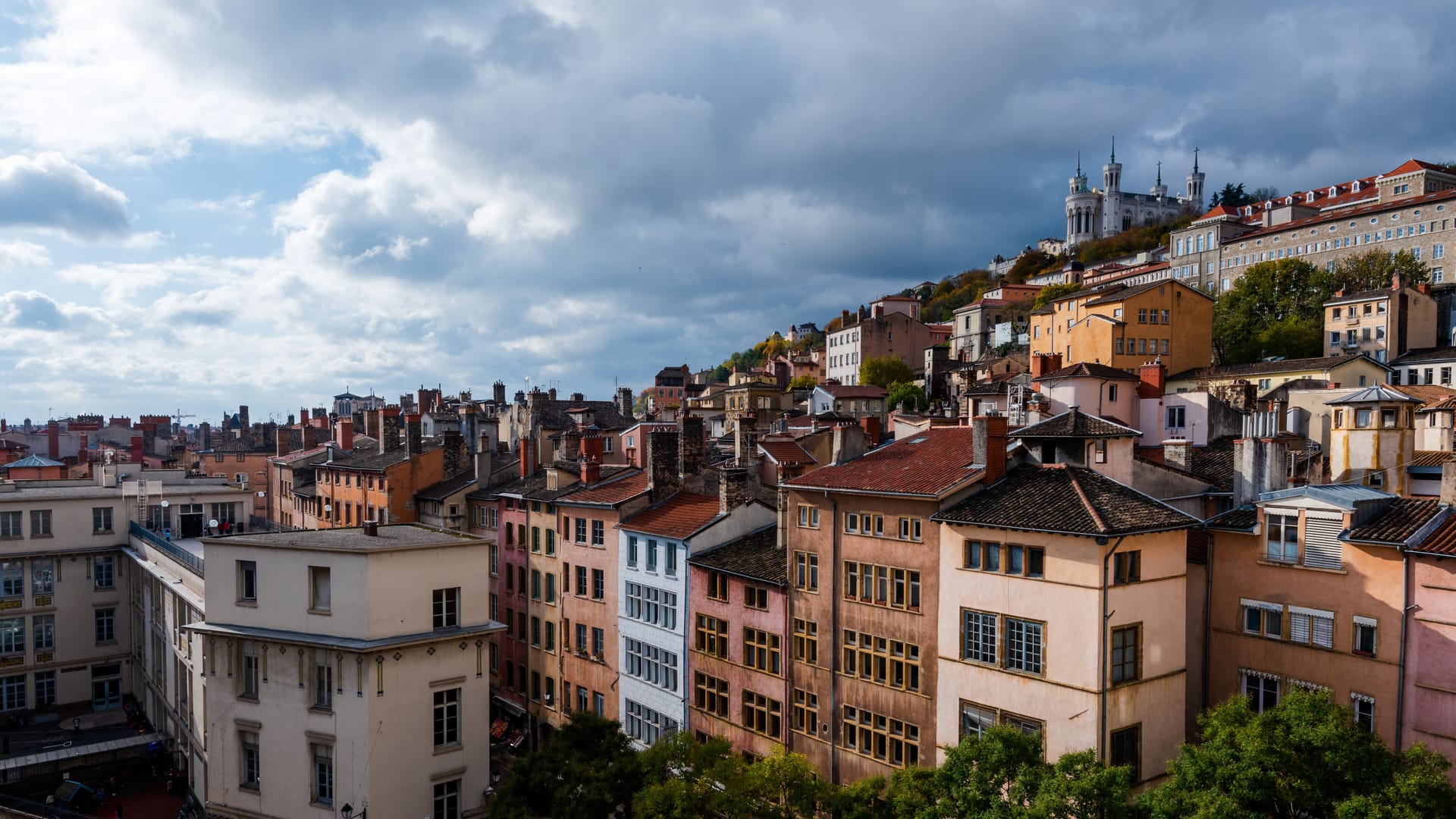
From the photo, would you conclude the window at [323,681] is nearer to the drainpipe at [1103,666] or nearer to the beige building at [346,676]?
the beige building at [346,676]

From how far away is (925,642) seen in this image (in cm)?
2984

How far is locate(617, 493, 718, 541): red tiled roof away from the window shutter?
21.7 metres

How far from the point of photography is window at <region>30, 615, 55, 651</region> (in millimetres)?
49031

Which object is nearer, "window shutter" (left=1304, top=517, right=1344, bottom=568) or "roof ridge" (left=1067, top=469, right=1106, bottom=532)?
"roof ridge" (left=1067, top=469, right=1106, bottom=532)

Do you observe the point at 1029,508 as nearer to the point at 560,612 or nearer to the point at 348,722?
the point at 348,722

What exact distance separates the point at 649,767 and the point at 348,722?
10613 millimetres

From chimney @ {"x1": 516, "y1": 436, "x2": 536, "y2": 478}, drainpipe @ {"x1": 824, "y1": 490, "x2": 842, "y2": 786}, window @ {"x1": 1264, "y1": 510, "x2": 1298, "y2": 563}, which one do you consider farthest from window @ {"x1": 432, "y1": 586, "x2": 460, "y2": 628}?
window @ {"x1": 1264, "y1": 510, "x2": 1298, "y2": 563}

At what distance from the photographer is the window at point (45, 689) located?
4919 cm

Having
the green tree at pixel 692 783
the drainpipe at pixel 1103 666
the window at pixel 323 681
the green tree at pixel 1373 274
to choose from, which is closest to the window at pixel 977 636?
the drainpipe at pixel 1103 666

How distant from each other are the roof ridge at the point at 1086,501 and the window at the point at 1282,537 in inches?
228

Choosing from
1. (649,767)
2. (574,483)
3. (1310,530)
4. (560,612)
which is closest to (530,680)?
(560,612)

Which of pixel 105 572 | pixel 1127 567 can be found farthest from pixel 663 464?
pixel 105 572

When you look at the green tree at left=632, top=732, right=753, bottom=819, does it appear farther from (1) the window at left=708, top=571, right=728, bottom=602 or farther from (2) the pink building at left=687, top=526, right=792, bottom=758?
(1) the window at left=708, top=571, right=728, bottom=602

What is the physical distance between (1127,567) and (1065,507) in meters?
2.37
